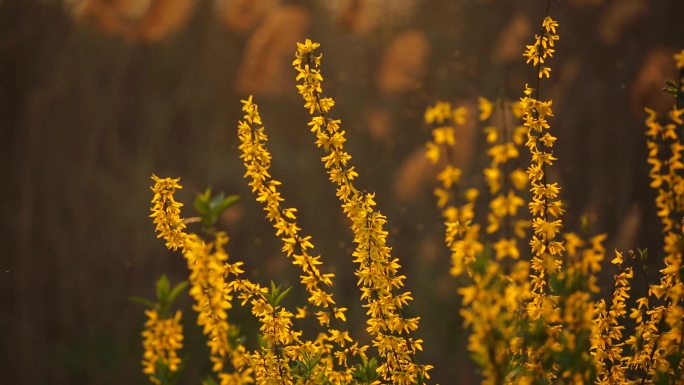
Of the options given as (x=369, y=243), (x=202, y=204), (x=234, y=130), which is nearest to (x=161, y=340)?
(x=202, y=204)

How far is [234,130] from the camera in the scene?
15.5ft

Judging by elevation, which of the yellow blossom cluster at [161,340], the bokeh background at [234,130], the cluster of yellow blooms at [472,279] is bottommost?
the yellow blossom cluster at [161,340]

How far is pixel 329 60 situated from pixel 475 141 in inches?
41.9

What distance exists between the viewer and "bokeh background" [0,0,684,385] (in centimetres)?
429

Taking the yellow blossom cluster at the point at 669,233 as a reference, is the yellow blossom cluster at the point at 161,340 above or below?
below

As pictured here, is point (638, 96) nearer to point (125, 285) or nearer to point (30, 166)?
point (125, 285)

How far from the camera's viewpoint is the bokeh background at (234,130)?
169 inches

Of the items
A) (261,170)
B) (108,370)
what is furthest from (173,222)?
(108,370)

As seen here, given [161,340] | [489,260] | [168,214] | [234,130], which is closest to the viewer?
[489,260]

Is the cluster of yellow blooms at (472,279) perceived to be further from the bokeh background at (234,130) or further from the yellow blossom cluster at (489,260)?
the bokeh background at (234,130)

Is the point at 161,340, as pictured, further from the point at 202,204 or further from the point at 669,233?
the point at 669,233

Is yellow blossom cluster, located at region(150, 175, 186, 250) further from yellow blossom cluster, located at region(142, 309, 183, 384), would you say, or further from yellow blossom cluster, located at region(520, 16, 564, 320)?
yellow blossom cluster, located at region(520, 16, 564, 320)

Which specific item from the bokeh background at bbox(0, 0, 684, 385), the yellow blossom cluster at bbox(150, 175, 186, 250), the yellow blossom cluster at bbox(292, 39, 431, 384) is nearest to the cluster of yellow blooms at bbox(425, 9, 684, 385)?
the yellow blossom cluster at bbox(292, 39, 431, 384)

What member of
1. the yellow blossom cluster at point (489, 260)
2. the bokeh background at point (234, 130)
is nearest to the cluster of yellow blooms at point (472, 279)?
the yellow blossom cluster at point (489, 260)
